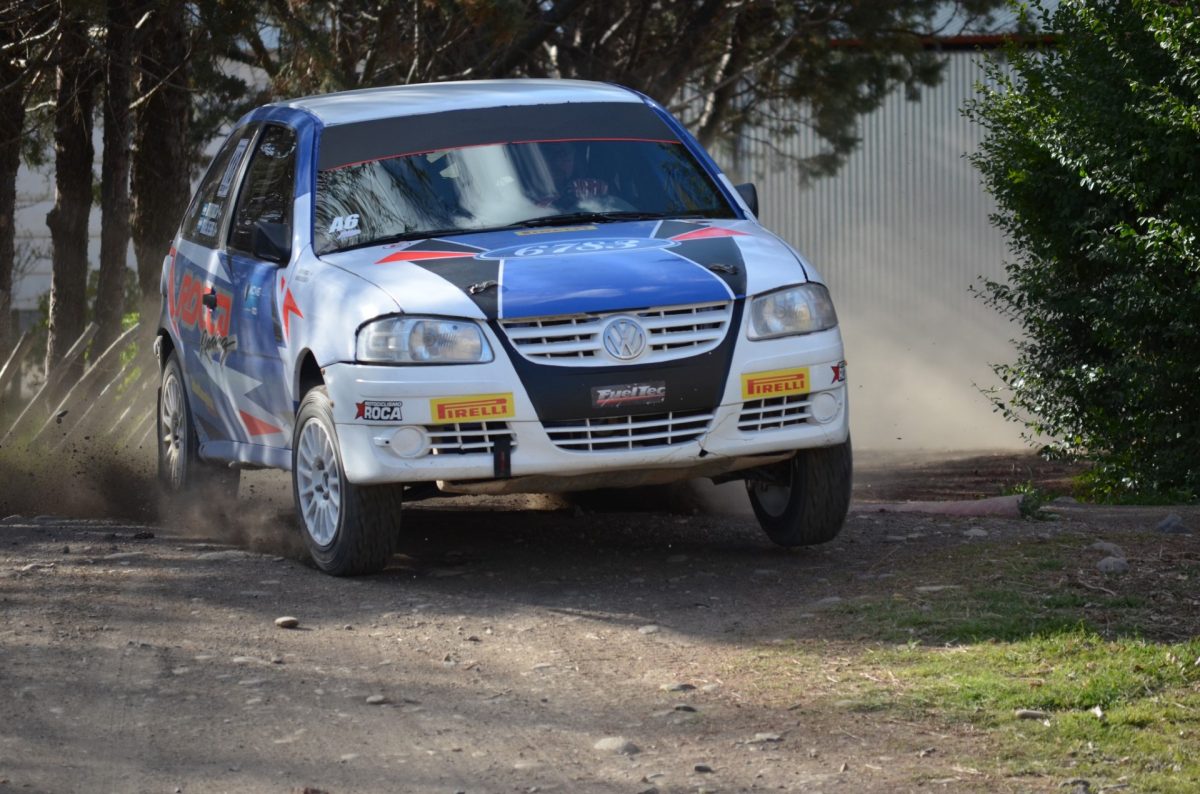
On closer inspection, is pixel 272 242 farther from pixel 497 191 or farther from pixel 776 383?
pixel 776 383

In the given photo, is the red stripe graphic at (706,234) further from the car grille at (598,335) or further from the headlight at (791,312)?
the car grille at (598,335)

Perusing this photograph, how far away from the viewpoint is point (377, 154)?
7.88 meters

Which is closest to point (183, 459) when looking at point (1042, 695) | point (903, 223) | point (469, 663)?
point (469, 663)

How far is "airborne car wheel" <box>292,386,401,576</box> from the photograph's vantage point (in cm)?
702

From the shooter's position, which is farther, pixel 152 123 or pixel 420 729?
pixel 152 123

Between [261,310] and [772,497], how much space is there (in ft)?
7.81

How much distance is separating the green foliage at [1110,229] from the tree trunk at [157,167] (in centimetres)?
699

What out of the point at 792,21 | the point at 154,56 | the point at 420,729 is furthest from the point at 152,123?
the point at 420,729

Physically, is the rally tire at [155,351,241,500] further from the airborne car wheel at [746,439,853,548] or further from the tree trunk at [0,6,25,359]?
the tree trunk at [0,6,25,359]

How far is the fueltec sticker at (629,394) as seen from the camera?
6.68 meters

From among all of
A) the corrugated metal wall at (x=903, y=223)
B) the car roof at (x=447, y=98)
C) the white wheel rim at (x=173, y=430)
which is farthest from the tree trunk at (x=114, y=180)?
the corrugated metal wall at (x=903, y=223)

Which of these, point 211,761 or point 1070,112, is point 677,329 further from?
point 1070,112

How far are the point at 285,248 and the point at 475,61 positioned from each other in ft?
31.7

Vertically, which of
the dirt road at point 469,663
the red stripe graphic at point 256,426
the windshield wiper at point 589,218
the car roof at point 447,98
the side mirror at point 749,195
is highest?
the car roof at point 447,98
